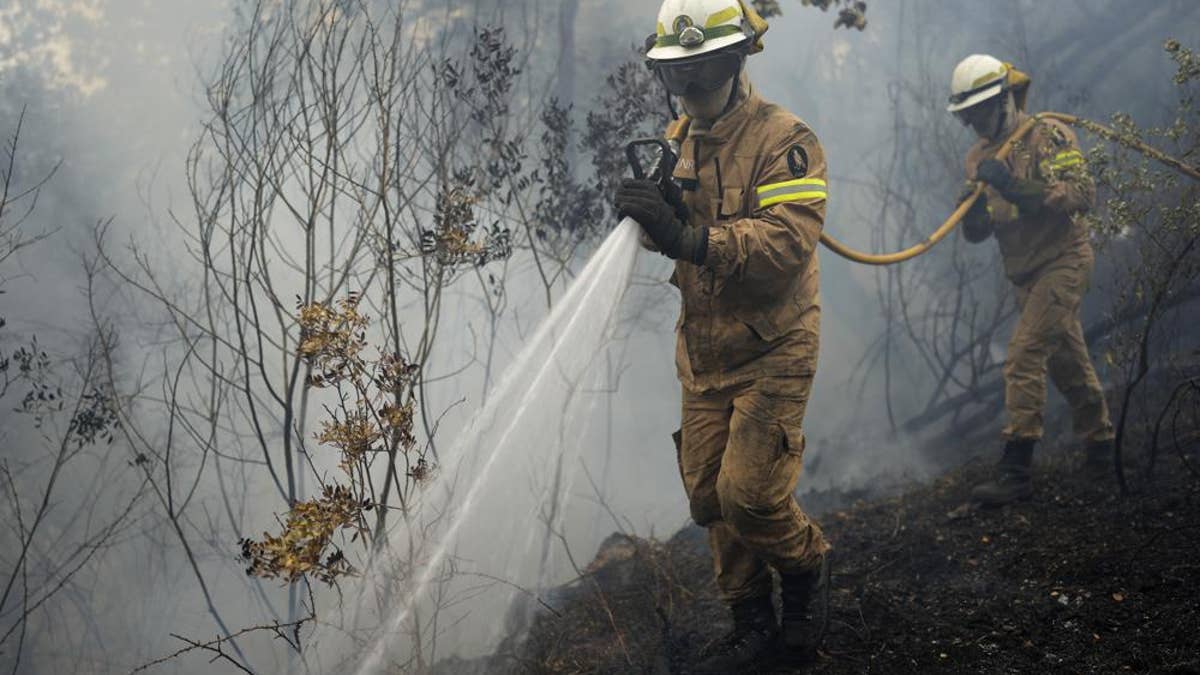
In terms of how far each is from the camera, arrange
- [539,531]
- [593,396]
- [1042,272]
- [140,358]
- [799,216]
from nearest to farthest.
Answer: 1. [799,216]
2. [593,396]
3. [539,531]
4. [1042,272]
5. [140,358]

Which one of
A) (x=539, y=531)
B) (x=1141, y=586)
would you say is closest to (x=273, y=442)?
(x=539, y=531)

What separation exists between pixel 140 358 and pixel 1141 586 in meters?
8.28

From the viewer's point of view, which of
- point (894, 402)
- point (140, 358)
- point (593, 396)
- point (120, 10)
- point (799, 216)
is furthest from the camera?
point (894, 402)

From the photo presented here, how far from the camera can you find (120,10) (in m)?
9.46

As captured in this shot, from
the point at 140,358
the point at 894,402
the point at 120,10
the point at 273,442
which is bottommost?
the point at 894,402

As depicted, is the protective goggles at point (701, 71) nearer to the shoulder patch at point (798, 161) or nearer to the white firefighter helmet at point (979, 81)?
the shoulder patch at point (798, 161)

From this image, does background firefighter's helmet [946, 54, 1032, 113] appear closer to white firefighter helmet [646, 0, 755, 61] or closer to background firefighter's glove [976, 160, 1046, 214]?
background firefighter's glove [976, 160, 1046, 214]

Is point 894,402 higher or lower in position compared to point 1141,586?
higher

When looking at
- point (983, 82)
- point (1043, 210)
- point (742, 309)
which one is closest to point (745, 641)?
point (742, 309)

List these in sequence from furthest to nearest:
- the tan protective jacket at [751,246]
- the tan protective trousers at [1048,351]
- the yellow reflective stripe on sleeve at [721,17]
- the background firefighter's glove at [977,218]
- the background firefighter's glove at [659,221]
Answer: the background firefighter's glove at [977,218] → the tan protective trousers at [1048,351] → the yellow reflective stripe on sleeve at [721,17] → the tan protective jacket at [751,246] → the background firefighter's glove at [659,221]

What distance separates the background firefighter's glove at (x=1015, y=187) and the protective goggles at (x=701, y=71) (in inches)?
93.5

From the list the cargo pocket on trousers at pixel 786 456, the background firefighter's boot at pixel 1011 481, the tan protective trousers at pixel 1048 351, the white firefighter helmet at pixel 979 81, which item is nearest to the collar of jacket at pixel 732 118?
the cargo pocket on trousers at pixel 786 456

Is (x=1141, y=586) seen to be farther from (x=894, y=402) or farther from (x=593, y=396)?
(x=894, y=402)

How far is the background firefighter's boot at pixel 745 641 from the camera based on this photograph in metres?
3.16
